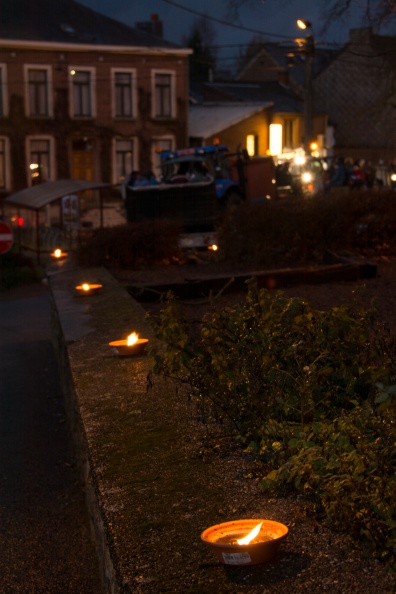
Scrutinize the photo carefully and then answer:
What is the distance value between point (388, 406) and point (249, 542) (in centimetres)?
79

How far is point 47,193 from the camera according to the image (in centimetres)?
2475

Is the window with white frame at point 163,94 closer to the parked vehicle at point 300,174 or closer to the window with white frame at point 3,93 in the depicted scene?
the window with white frame at point 3,93

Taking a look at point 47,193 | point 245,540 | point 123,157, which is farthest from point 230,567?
point 123,157

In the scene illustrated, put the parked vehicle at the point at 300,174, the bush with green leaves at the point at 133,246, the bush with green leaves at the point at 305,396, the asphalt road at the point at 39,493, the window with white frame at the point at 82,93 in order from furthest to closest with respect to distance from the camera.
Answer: the window with white frame at the point at 82,93 → the parked vehicle at the point at 300,174 → the bush with green leaves at the point at 133,246 → the asphalt road at the point at 39,493 → the bush with green leaves at the point at 305,396

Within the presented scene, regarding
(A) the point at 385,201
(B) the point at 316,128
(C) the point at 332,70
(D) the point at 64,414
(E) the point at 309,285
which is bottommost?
(D) the point at 64,414

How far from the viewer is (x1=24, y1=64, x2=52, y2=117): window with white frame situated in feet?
133

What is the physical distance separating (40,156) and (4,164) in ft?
6.04

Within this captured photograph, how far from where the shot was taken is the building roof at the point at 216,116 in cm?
4519

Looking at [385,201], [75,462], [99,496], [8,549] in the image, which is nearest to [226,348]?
[99,496]

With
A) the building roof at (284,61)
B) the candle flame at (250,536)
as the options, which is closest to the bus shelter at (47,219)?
the candle flame at (250,536)

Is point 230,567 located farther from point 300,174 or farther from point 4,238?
point 300,174

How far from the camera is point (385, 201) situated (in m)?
14.4

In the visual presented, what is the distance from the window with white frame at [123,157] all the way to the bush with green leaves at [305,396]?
1492 inches

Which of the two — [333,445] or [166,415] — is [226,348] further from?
[333,445]
